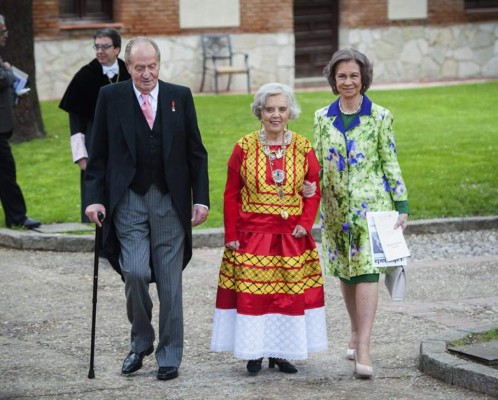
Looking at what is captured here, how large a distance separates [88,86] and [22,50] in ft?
25.2

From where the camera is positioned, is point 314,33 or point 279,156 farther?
point 314,33

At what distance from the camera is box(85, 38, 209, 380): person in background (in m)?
7.03

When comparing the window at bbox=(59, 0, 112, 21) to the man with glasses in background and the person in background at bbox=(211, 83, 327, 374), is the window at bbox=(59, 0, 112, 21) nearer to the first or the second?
the man with glasses in background

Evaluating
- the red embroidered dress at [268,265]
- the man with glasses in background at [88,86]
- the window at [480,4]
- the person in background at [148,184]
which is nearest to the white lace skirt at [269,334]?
the red embroidered dress at [268,265]

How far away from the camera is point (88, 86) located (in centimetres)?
993

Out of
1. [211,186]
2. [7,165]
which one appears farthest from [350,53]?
[211,186]

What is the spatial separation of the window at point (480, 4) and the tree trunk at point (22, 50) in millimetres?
13207

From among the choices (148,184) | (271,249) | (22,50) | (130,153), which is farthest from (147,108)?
(22,50)

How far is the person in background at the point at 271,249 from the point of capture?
23.0 feet

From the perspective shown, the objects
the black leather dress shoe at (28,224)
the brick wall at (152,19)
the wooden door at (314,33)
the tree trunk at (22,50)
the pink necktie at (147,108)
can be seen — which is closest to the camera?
the pink necktie at (147,108)

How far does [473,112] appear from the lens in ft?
66.1

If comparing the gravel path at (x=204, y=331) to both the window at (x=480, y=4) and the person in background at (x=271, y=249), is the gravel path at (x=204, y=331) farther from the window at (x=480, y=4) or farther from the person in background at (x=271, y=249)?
the window at (x=480, y=4)

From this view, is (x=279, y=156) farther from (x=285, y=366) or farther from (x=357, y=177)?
(x=285, y=366)

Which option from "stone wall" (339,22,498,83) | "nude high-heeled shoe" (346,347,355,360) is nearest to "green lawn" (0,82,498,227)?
"stone wall" (339,22,498,83)
